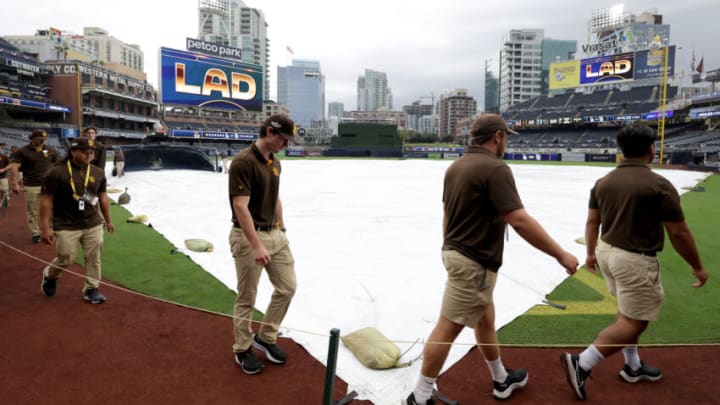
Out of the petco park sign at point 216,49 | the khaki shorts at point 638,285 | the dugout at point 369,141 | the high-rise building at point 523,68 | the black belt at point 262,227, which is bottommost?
the khaki shorts at point 638,285

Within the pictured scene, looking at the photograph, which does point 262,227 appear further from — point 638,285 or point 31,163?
point 31,163

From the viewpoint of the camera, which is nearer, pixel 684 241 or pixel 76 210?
pixel 684 241

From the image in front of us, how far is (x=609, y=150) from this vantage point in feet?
193

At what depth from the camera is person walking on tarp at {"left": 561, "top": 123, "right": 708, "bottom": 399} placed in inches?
122

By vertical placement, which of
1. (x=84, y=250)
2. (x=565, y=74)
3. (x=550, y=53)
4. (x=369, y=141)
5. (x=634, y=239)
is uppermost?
(x=550, y=53)

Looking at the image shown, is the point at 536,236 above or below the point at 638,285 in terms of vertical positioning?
above

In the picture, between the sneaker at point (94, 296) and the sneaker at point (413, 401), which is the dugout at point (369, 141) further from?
the sneaker at point (413, 401)

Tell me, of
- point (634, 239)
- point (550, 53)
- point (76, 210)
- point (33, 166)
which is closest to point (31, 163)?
point (33, 166)

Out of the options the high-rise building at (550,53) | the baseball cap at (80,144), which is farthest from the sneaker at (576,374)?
the high-rise building at (550,53)

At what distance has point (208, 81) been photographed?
200ft

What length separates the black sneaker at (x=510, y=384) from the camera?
10.9 feet

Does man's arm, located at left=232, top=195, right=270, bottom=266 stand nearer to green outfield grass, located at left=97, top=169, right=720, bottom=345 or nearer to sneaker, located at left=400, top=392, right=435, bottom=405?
sneaker, located at left=400, top=392, right=435, bottom=405

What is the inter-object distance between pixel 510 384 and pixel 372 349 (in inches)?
48.2

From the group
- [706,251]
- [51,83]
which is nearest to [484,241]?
[706,251]
